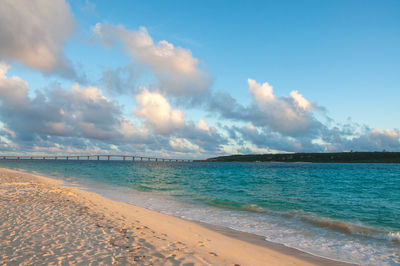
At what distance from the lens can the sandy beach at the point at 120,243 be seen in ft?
23.7

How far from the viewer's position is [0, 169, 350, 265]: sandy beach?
23.7ft

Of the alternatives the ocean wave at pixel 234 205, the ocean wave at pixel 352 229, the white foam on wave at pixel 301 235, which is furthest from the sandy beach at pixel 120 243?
the ocean wave at pixel 234 205

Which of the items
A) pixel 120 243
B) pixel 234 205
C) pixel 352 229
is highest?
pixel 120 243

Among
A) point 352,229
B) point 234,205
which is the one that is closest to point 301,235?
point 352,229

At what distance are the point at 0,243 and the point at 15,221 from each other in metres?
3.27

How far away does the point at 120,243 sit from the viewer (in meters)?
8.65

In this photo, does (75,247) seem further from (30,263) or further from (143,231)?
(143,231)

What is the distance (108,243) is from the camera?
28.0 ft

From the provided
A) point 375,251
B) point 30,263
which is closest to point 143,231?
point 30,263

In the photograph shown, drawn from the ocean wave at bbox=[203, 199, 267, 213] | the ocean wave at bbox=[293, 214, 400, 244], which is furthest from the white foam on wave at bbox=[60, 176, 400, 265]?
the ocean wave at bbox=[203, 199, 267, 213]

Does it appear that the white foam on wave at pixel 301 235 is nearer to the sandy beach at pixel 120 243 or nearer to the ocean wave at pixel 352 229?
the ocean wave at pixel 352 229

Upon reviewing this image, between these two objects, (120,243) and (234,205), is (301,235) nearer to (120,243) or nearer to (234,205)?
(234,205)

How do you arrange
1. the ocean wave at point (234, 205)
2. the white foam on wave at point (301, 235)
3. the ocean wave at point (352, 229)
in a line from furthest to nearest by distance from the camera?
the ocean wave at point (234, 205), the ocean wave at point (352, 229), the white foam on wave at point (301, 235)

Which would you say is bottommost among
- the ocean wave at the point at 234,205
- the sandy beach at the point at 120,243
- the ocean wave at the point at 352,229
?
the ocean wave at the point at 234,205
